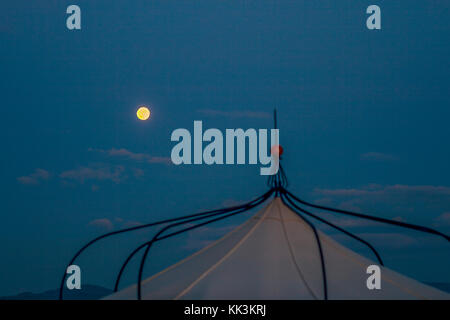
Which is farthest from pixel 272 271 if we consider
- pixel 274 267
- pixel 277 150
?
pixel 277 150

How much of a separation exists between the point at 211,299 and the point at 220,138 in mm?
3211

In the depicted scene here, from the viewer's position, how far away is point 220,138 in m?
9.55

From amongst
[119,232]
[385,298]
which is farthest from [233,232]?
[385,298]

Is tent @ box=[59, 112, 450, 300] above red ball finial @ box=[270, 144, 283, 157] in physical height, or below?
below

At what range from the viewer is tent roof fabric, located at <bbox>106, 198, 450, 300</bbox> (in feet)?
23.1

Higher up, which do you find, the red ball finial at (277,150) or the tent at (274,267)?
the red ball finial at (277,150)

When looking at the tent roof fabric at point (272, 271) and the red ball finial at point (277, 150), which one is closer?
the tent roof fabric at point (272, 271)

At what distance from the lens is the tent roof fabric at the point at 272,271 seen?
7.03 m

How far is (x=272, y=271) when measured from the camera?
7.34 meters

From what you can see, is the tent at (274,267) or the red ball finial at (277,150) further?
the red ball finial at (277,150)

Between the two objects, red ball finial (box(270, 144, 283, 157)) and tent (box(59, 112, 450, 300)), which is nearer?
tent (box(59, 112, 450, 300))

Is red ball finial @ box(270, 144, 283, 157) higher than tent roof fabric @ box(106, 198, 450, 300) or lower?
higher

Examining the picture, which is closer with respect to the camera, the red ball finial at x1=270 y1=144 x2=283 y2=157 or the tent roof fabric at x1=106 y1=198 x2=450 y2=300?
the tent roof fabric at x1=106 y1=198 x2=450 y2=300

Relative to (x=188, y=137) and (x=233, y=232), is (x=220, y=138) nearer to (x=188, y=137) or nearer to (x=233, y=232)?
→ (x=188, y=137)
